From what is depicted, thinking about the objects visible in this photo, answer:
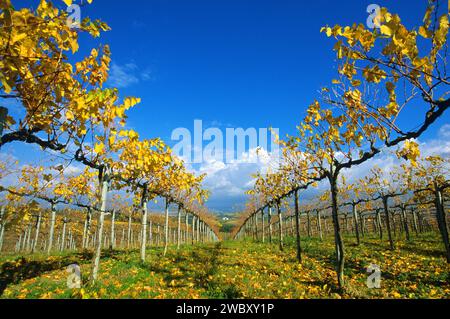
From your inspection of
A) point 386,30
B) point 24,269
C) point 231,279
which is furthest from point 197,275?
point 386,30

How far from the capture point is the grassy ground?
25.9 ft

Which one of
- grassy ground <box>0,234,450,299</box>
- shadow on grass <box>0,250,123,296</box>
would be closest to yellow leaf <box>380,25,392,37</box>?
grassy ground <box>0,234,450,299</box>

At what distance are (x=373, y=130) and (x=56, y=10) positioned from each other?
23.6 feet

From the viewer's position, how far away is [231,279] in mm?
9422

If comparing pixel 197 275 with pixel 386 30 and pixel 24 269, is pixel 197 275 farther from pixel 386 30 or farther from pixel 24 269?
pixel 386 30

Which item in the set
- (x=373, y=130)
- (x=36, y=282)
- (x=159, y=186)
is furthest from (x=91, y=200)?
(x=373, y=130)

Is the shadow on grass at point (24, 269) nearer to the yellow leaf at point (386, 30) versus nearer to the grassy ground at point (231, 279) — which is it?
the grassy ground at point (231, 279)

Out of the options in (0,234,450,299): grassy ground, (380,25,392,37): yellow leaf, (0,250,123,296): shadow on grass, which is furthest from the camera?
(0,250,123,296): shadow on grass

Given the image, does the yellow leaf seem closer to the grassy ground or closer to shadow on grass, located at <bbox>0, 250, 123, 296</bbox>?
the grassy ground

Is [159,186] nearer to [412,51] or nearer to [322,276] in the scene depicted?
[322,276]

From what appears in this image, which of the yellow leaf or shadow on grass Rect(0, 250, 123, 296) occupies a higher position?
the yellow leaf

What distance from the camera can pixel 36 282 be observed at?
349 inches

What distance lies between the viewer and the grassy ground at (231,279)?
7.90 m
